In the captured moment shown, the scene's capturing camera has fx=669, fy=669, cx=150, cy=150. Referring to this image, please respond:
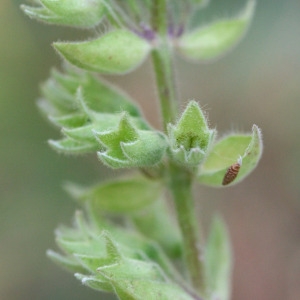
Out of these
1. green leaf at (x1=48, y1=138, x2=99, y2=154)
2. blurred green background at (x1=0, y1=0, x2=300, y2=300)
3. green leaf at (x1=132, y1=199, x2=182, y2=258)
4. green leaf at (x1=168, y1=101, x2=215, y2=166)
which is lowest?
green leaf at (x1=48, y1=138, x2=99, y2=154)

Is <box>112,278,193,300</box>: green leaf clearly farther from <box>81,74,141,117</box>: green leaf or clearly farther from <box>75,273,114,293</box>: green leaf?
<box>81,74,141,117</box>: green leaf

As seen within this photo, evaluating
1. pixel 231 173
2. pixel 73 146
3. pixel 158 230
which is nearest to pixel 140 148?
pixel 73 146

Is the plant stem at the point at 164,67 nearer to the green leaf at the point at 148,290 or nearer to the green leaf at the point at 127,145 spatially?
the green leaf at the point at 127,145

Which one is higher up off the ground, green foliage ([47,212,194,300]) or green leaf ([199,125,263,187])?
green leaf ([199,125,263,187])

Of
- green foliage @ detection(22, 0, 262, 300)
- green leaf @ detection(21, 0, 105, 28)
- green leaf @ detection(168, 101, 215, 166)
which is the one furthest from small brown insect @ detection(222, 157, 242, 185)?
green leaf @ detection(21, 0, 105, 28)

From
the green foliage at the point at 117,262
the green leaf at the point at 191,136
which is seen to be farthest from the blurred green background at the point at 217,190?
the green leaf at the point at 191,136

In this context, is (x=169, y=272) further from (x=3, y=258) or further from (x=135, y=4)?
(x=3, y=258)

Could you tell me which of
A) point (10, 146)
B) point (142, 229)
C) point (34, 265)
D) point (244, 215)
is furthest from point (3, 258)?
point (142, 229)
